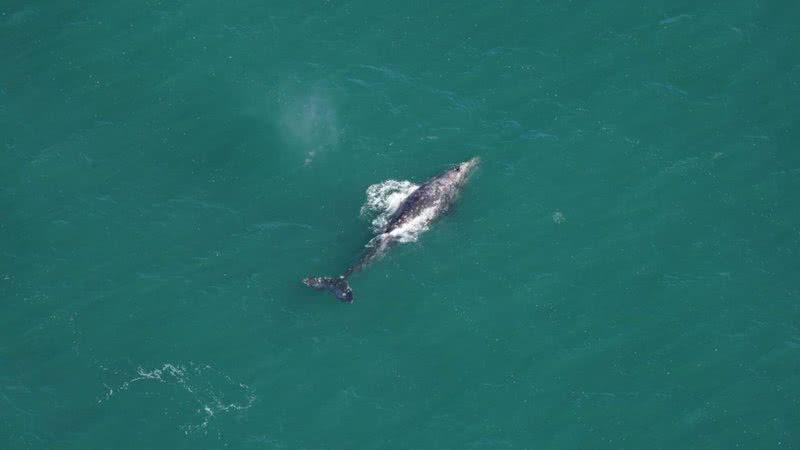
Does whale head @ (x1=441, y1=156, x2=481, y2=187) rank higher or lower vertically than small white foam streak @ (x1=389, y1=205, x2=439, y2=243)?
higher

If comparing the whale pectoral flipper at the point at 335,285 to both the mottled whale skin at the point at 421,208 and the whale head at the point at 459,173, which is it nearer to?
the mottled whale skin at the point at 421,208

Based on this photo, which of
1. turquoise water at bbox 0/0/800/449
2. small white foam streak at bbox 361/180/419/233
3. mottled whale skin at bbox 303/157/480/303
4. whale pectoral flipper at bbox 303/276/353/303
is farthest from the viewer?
small white foam streak at bbox 361/180/419/233

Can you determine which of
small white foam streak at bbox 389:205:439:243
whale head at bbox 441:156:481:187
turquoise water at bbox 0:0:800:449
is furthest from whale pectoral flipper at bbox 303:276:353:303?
whale head at bbox 441:156:481:187

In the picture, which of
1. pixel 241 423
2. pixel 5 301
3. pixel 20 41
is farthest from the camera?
pixel 20 41

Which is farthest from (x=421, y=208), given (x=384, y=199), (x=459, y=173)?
(x=459, y=173)

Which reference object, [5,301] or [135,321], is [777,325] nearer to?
[135,321]

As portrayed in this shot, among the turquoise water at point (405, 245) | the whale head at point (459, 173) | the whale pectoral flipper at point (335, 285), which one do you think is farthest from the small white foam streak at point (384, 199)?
the whale pectoral flipper at point (335, 285)

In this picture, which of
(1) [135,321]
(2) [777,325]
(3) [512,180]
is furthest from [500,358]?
(1) [135,321]

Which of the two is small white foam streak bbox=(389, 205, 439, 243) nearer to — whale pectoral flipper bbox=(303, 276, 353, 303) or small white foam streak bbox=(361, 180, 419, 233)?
small white foam streak bbox=(361, 180, 419, 233)
